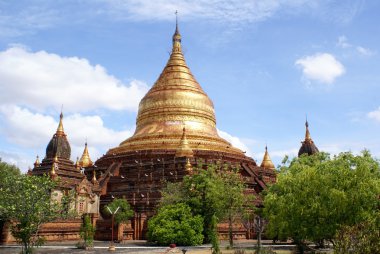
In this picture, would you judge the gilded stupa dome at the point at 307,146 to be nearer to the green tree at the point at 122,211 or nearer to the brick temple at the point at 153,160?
the brick temple at the point at 153,160

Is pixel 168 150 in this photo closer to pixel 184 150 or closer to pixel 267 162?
pixel 184 150

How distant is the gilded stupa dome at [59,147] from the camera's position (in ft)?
165

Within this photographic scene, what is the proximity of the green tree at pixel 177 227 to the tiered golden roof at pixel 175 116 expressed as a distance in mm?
21559

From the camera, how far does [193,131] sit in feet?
180

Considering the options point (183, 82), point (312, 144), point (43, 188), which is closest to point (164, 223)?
point (43, 188)

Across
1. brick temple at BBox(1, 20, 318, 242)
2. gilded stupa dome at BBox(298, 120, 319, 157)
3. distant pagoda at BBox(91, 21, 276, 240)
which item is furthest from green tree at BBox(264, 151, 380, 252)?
gilded stupa dome at BBox(298, 120, 319, 157)

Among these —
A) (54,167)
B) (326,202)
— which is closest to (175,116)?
(54,167)

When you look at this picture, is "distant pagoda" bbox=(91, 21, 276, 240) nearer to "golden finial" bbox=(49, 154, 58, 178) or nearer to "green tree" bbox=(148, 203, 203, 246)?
"golden finial" bbox=(49, 154, 58, 178)

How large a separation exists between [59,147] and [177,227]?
2663 centimetres

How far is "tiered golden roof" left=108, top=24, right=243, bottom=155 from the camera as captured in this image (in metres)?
53.1

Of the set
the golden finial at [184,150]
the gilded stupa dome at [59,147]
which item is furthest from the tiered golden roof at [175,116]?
the gilded stupa dome at [59,147]

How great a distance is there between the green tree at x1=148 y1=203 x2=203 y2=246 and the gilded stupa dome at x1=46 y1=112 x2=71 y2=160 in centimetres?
2400

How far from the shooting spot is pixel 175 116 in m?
56.4

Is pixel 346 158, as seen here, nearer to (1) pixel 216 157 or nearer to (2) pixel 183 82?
(1) pixel 216 157
